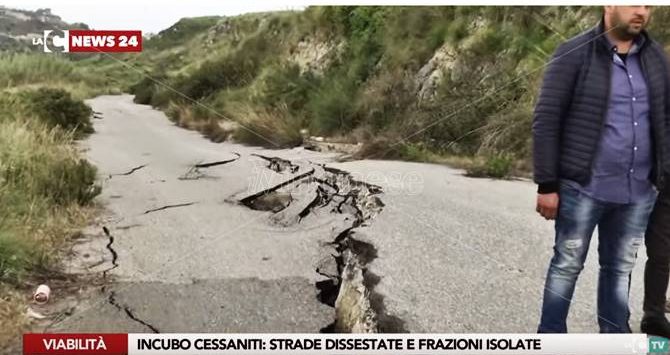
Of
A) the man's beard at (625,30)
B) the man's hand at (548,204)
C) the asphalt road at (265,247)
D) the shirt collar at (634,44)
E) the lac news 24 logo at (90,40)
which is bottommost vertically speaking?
the asphalt road at (265,247)

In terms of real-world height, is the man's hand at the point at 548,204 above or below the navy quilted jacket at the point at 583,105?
below

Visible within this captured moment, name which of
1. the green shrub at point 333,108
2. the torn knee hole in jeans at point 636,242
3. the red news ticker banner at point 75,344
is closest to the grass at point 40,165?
the red news ticker banner at point 75,344

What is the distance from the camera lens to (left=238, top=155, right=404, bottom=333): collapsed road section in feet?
7.61

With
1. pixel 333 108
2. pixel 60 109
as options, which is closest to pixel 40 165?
pixel 60 109

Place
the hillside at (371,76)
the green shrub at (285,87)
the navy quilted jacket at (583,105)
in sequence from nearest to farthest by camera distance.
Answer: the navy quilted jacket at (583,105) < the hillside at (371,76) < the green shrub at (285,87)

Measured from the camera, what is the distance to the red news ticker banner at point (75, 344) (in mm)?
2204

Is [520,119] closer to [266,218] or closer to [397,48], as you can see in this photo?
[397,48]

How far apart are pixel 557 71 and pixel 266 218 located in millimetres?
1153

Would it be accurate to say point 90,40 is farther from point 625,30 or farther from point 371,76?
point 625,30

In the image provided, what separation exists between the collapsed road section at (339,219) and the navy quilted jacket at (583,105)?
2.17ft

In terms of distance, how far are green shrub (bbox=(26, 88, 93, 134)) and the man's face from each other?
1.92 meters

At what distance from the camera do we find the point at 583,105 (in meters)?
2.00

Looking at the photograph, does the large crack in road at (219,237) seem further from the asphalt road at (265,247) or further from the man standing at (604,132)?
the man standing at (604,132)

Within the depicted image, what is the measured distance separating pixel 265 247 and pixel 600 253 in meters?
1.22
